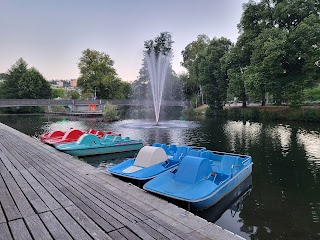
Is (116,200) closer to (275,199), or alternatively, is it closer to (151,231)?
(151,231)

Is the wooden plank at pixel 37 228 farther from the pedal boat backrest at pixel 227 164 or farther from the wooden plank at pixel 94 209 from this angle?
the pedal boat backrest at pixel 227 164

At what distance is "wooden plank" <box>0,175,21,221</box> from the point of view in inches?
229

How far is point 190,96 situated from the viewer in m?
87.9

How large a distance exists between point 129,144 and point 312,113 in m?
35.6

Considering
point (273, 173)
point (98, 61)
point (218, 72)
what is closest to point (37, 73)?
point (98, 61)

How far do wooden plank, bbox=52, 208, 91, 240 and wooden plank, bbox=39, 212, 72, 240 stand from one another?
0.26ft

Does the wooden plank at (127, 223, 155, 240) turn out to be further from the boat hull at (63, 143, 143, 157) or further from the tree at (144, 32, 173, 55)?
the tree at (144, 32, 173, 55)

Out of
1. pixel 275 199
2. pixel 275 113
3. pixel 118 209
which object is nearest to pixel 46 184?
pixel 118 209

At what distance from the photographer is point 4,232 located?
505 centimetres

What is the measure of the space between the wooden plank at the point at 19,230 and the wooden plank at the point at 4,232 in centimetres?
7

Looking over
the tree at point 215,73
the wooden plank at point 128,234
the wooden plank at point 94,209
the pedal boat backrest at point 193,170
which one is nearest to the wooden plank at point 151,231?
the wooden plank at point 128,234

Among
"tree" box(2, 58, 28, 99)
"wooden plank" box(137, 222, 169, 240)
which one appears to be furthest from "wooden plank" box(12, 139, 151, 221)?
"tree" box(2, 58, 28, 99)

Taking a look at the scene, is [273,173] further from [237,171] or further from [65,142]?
[65,142]

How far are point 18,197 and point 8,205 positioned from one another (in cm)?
62
